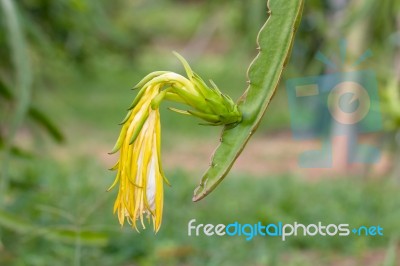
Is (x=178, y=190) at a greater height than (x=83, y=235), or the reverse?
(x=178, y=190)

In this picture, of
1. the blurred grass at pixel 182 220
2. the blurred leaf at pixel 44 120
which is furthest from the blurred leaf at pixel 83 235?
the blurred leaf at pixel 44 120

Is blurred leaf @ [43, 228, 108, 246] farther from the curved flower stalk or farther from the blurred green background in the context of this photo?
the curved flower stalk

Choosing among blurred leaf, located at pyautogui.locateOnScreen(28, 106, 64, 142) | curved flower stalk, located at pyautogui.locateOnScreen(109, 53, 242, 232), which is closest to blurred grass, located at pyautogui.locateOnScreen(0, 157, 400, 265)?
blurred leaf, located at pyautogui.locateOnScreen(28, 106, 64, 142)

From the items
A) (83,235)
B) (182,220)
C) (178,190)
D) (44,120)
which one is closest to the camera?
(83,235)

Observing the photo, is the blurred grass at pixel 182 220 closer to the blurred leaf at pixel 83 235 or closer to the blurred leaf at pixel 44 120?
the blurred leaf at pixel 83 235

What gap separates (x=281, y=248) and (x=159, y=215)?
4.78 feet

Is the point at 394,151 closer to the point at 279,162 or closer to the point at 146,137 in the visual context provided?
the point at 146,137

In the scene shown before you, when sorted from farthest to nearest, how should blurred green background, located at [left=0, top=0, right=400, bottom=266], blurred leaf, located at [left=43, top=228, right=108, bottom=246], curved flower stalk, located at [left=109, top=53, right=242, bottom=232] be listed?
blurred green background, located at [left=0, top=0, right=400, bottom=266] → blurred leaf, located at [left=43, top=228, right=108, bottom=246] → curved flower stalk, located at [left=109, top=53, right=242, bottom=232]

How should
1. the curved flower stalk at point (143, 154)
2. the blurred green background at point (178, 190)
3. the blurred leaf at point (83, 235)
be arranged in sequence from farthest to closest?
the blurred green background at point (178, 190) → the blurred leaf at point (83, 235) → the curved flower stalk at point (143, 154)

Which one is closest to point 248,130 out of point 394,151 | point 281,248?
point 281,248

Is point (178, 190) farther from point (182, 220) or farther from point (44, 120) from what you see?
point (44, 120)

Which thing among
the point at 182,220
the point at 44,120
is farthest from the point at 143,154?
the point at 182,220

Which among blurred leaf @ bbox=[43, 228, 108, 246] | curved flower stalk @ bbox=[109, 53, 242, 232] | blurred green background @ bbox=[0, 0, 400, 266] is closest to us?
curved flower stalk @ bbox=[109, 53, 242, 232]

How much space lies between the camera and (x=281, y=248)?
233 centimetres
